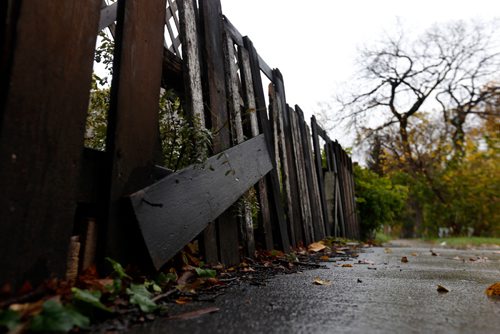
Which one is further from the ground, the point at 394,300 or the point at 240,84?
the point at 240,84

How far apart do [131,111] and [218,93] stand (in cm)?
92

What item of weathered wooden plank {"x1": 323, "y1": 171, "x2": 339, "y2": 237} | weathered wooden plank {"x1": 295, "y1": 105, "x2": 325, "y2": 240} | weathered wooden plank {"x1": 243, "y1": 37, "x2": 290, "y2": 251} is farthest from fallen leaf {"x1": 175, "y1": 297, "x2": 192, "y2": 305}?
weathered wooden plank {"x1": 323, "y1": 171, "x2": 339, "y2": 237}

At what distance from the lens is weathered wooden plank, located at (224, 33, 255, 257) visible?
2.44m

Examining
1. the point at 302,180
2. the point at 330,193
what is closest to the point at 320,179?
the point at 330,193

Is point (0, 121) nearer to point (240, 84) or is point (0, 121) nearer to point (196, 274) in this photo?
point (196, 274)

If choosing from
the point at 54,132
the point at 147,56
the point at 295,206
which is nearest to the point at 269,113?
the point at 295,206

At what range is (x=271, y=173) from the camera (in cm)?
308

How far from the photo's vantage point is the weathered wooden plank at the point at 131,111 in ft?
4.80

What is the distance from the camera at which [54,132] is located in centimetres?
118

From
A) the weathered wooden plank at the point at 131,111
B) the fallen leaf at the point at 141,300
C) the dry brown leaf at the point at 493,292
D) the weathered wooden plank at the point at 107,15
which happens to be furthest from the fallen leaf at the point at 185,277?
the weathered wooden plank at the point at 107,15

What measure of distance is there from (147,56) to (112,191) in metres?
0.66

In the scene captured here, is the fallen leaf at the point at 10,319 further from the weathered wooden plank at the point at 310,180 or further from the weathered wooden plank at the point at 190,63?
the weathered wooden plank at the point at 310,180

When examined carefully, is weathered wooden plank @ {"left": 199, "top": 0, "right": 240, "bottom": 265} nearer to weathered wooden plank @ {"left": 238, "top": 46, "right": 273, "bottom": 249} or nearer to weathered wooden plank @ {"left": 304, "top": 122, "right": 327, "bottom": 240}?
weathered wooden plank @ {"left": 238, "top": 46, "right": 273, "bottom": 249}

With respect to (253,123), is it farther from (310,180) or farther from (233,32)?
(310,180)
